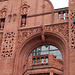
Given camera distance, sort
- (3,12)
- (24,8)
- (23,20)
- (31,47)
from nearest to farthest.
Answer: (31,47) < (23,20) < (24,8) < (3,12)

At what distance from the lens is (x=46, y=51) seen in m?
21.1

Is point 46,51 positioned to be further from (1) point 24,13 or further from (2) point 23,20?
(1) point 24,13

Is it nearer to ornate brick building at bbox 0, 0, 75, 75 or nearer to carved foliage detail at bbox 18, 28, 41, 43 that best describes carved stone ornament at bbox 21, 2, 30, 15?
ornate brick building at bbox 0, 0, 75, 75

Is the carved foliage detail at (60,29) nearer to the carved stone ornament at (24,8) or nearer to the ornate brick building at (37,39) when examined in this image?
the ornate brick building at (37,39)

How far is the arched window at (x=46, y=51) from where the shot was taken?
20.8m

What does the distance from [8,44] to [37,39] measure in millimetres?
2507

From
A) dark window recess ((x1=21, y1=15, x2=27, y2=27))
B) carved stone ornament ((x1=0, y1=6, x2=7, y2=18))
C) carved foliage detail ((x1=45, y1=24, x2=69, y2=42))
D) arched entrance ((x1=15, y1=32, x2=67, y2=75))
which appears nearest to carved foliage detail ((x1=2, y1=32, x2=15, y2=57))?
arched entrance ((x1=15, y1=32, x2=67, y2=75))

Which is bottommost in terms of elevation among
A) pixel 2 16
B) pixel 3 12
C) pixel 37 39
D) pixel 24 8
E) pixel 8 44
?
pixel 8 44

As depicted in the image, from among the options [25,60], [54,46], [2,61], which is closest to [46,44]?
[54,46]

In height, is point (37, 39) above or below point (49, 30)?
below

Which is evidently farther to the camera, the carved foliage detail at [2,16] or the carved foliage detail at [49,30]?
the carved foliage detail at [2,16]

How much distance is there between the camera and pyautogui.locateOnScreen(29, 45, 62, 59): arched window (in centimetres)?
2082

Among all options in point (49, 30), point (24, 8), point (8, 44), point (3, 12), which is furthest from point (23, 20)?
point (49, 30)

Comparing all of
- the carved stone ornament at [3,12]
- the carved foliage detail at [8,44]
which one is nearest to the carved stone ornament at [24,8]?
the carved stone ornament at [3,12]
